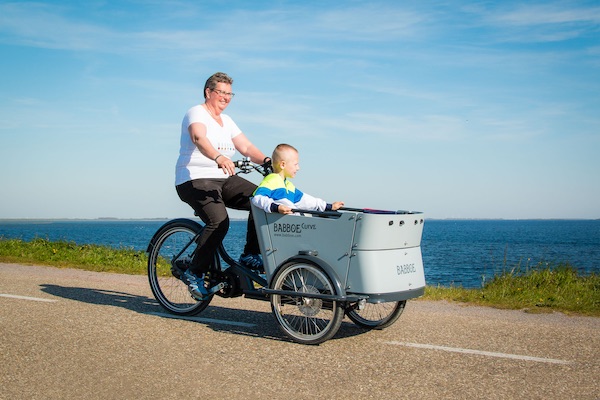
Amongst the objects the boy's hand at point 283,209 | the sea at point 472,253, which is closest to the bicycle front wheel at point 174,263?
the sea at point 472,253

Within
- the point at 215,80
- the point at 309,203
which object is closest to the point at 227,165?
the point at 309,203

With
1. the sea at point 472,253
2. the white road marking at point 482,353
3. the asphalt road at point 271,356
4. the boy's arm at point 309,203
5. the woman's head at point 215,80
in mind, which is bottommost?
the sea at point 472,253

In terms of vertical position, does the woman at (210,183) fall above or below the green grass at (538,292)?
above

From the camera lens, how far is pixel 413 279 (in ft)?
18.1

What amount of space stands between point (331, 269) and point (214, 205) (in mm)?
1573

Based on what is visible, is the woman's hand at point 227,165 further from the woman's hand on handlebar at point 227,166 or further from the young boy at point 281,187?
the young boy at point 281,187

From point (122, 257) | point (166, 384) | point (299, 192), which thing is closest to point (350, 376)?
point (166, 384)

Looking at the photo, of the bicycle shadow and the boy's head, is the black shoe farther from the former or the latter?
the boy's head

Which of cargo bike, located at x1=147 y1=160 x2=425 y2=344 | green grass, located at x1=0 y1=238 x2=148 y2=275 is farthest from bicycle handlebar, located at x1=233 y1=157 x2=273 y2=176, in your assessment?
green grass, located at x1=0 y1=238 x2=148 y2=275

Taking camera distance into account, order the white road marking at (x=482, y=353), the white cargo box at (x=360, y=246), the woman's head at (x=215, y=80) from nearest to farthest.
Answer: the white road marking at (x=482, y=353)
the white cargo box at (x=360, y=246)
the woman's head at (x=215, y=80)

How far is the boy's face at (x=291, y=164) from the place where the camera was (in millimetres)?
5742

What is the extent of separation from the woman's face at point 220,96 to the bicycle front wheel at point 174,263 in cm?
125

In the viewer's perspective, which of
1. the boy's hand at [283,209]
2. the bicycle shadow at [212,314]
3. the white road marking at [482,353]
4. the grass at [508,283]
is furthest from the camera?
the grass at [508,283]

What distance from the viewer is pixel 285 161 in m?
5.74
